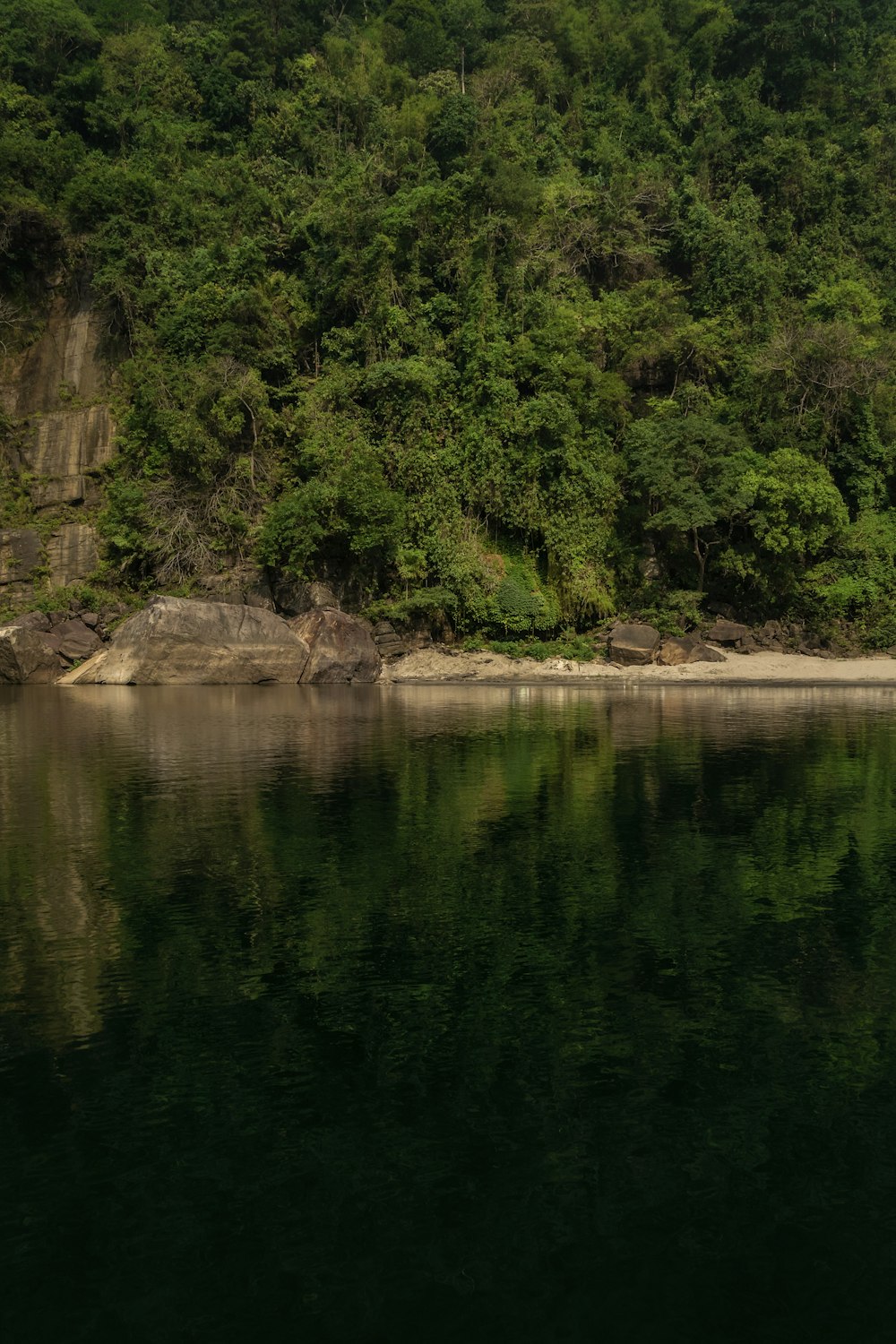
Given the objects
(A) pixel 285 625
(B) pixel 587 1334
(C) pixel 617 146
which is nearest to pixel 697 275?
(C) pixel 617 146

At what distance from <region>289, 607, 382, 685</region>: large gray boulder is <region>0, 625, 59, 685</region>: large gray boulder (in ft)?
32.1

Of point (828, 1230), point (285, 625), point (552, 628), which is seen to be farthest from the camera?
point (552, 628)

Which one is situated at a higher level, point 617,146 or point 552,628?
point 617,146

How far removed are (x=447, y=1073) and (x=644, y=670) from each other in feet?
115

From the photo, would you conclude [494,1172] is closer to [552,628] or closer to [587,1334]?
[587,1334]

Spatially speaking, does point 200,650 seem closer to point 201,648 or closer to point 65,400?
point 201,648

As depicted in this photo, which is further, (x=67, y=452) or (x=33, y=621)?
(x=67, y=452)

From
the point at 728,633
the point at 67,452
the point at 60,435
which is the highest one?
the point at 60,435

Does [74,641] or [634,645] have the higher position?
[74,641]

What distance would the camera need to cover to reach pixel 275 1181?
18.4ft

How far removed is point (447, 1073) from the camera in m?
6.92

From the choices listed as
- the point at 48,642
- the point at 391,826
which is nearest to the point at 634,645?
the point at 48,642

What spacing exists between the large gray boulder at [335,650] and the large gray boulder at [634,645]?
30.9 feet

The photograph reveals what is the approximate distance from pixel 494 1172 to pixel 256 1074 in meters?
1.93
